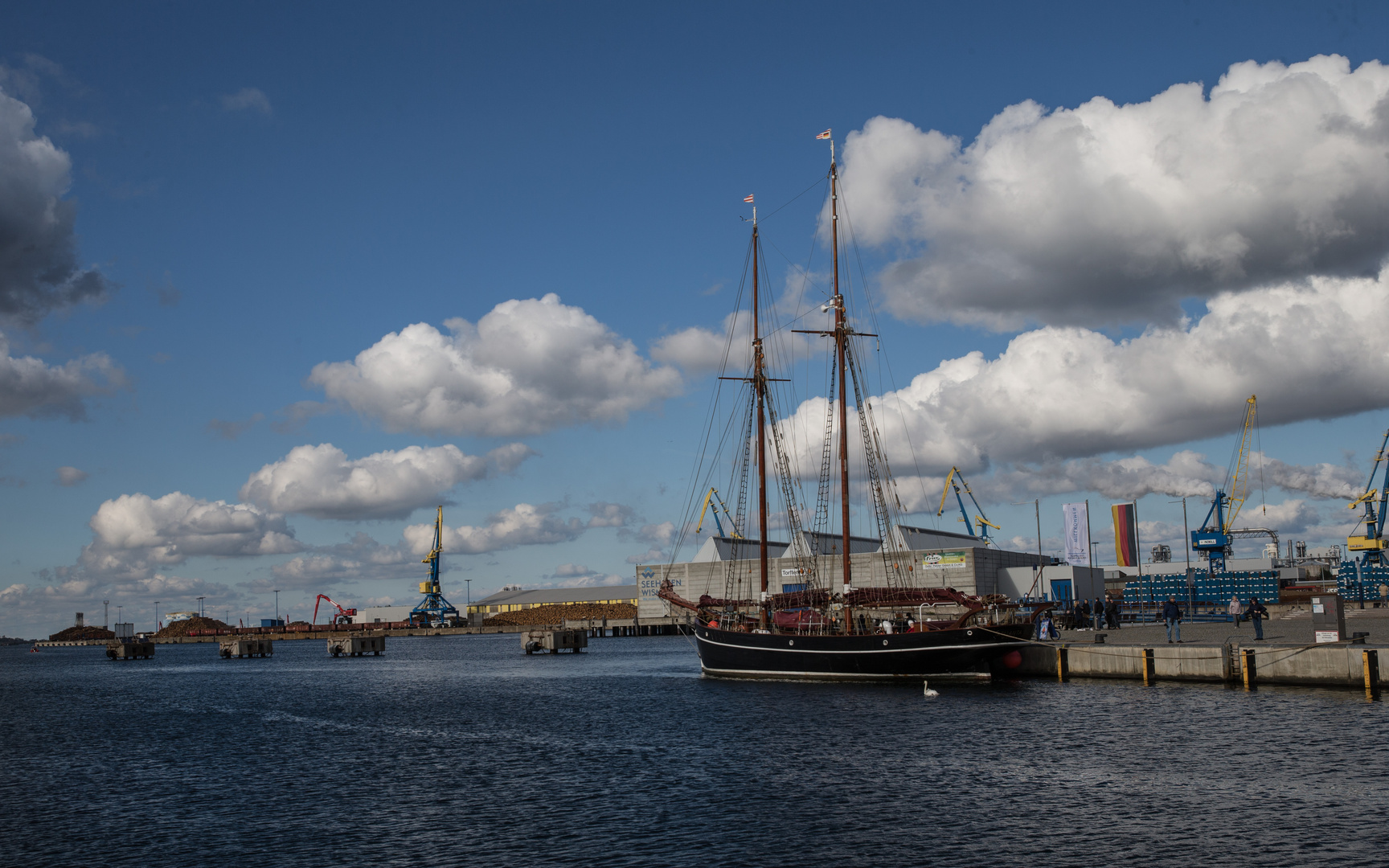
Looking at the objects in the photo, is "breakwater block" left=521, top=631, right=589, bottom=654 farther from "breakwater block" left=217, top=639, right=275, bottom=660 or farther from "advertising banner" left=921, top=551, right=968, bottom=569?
"advertising banner" left=921, top=551, right=968, bottom=569

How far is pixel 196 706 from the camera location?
201ft

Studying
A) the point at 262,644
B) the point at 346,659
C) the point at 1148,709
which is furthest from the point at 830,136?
the point at 262,644

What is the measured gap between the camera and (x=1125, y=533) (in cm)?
14025

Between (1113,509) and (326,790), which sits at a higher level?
(1113,509)

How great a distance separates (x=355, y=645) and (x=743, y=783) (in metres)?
117

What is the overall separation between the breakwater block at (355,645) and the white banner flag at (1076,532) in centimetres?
8891

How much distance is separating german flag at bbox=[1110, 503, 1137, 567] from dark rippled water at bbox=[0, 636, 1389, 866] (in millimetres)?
99004

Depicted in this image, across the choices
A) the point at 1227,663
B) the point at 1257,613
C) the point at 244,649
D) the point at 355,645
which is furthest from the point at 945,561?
the point at 244,649

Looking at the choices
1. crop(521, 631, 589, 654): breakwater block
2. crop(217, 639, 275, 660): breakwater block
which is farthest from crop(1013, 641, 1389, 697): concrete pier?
crop(217, 639, 275, 660): breakwater block

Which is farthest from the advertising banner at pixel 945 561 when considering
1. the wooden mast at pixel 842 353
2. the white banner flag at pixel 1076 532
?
the wooden mast at pixel 842 353

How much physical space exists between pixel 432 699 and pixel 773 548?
124 m

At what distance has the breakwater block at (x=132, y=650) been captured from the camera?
481 feet

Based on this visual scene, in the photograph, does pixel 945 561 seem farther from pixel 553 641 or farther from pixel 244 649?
pixel 244 649

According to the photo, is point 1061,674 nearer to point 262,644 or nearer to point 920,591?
point 920,591
